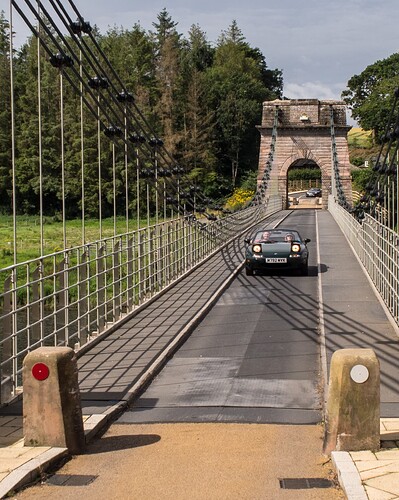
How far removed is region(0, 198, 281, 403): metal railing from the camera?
8.88 meters

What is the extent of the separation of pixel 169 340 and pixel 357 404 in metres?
5.75

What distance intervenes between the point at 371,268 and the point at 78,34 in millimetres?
8511

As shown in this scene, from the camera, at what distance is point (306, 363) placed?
1070cm

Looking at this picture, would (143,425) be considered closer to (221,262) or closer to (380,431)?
(380,431)

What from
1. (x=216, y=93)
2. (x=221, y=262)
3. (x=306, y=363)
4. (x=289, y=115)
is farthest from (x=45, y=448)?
(x=216, y=93)

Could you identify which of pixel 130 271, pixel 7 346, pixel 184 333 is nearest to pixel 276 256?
pixel 130 271

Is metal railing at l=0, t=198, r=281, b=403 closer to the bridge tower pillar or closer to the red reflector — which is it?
the red reflector

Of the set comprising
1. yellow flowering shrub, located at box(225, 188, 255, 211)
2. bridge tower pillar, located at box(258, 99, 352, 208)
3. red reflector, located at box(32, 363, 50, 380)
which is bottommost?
red reflector, located at box(32, 363, 50, 380)

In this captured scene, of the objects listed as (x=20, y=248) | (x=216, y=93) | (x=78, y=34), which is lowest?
(x=20, y=248)

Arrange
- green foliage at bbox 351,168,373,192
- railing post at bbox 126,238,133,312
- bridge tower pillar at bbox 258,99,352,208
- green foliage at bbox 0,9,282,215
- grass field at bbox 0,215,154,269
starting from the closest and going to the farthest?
railing post at bbox 126,238,133,312
grass field at bbox 0,215,154,269
green foliage at bbox 0,9,282,215
bridge tower pillar at bbox 258,99,352,208
green foliage at bbox 351,168,373,192

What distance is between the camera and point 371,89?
299ft

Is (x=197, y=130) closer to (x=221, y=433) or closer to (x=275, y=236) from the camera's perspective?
(x=275, y=236)

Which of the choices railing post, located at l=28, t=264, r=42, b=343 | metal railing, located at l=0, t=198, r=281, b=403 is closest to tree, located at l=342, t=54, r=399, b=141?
metal railing, located at l=0, t=198, r=281, b=403

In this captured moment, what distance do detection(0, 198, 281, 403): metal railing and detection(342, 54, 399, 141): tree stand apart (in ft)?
170
